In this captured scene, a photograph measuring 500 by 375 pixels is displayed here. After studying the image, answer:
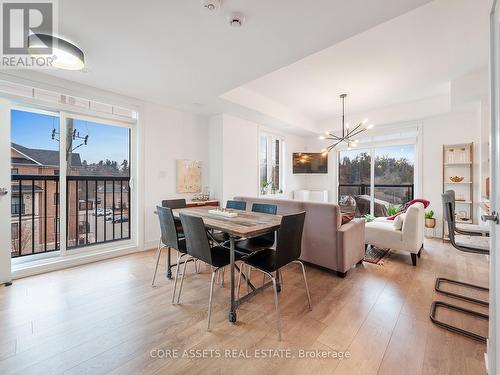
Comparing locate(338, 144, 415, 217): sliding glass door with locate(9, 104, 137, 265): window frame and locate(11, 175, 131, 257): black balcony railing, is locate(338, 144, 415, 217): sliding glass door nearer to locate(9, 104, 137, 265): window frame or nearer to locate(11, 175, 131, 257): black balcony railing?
locate(9, 104, 137, 265): window frame

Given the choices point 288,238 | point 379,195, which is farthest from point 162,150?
point 379,195

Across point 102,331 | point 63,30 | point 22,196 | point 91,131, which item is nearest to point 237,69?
point 63,30

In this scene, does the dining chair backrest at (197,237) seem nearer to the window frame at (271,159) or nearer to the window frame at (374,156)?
the window frame at (271,159)

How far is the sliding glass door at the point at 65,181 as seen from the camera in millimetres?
3066

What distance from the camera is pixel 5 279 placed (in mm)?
2523

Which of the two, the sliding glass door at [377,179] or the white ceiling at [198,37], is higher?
the white ceiling at [198,37]

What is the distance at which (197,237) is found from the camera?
1.88 metres

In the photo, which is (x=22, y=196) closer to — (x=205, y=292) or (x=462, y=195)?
(x=205, y=292)

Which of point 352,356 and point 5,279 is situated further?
point 5,279

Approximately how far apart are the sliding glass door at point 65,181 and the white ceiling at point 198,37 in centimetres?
77

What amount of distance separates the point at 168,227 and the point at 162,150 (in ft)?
7.26

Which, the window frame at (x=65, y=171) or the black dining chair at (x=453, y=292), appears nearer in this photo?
the black dining chair at (x=453, y=292)

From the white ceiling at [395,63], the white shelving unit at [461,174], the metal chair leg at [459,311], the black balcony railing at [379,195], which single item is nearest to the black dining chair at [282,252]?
the metal chair leg at [459,311]

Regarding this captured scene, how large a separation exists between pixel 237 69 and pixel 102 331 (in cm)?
296
